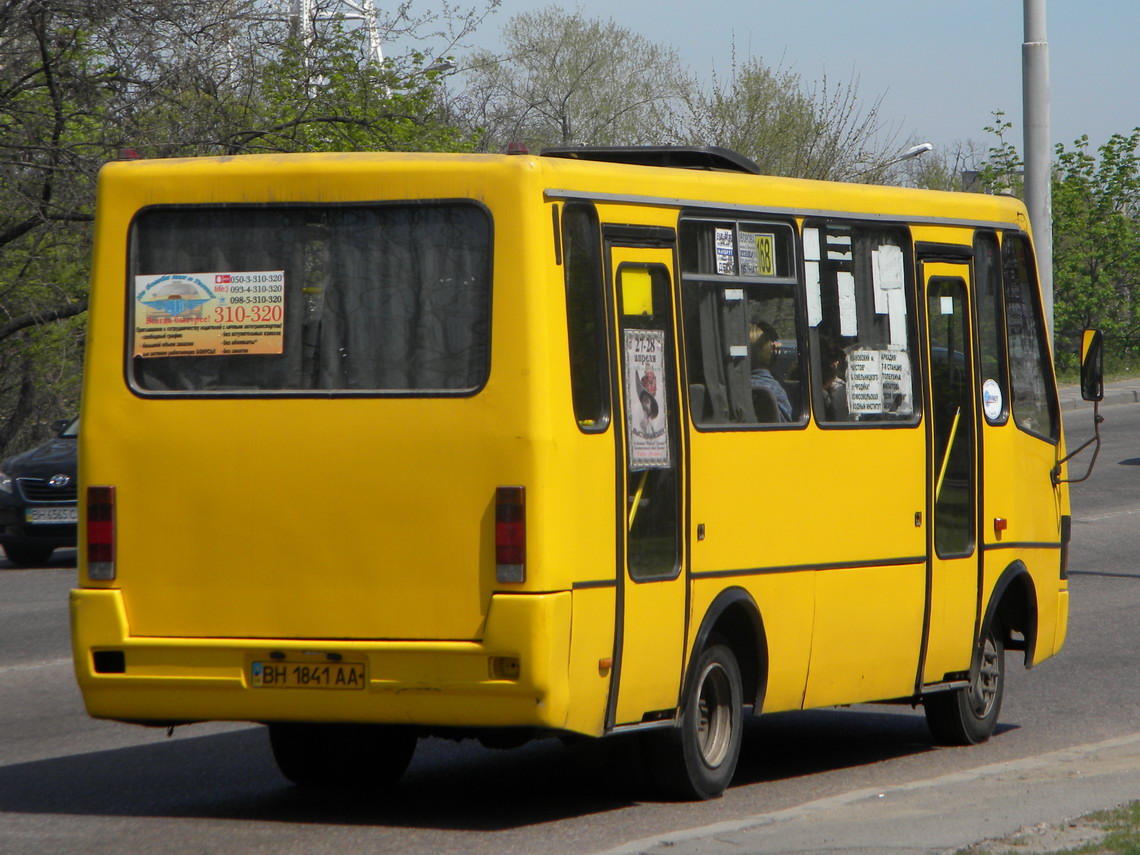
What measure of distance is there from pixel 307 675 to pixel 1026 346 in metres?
4.91

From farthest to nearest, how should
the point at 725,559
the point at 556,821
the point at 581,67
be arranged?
the point at 581,67, the point at 725,559, the point at 556,821

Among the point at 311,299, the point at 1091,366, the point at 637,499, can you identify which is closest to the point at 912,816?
the point at 637,499

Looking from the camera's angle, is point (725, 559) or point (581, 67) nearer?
point (725, 559)

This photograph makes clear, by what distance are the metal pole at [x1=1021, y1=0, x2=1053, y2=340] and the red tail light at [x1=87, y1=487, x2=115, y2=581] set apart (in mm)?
13771

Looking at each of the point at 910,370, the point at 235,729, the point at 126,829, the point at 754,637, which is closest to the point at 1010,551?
the point at 910,370

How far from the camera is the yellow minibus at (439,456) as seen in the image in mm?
6906

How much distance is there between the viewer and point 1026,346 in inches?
402

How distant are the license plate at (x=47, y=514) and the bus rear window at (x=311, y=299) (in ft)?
39.5

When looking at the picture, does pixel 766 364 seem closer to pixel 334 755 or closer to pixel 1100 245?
pixel 334 755

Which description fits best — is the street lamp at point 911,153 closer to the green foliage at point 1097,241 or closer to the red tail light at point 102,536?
the green foliage at point 1097,241

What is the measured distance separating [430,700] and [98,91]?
1652 centimetres

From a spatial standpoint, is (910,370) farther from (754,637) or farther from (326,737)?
(326,737)

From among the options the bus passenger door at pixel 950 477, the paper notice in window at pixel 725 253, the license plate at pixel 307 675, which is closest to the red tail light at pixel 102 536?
the license plate at pixel 307 675

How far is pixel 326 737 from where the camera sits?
8.30 metres
